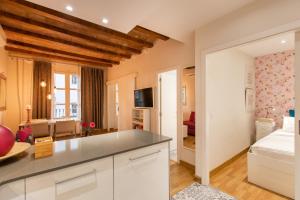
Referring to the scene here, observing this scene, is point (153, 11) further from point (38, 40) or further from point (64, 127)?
point (64, 127)

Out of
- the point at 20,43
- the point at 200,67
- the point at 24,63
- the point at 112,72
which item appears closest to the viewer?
the point at 200,67

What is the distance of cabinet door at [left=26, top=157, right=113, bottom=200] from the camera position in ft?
3.02

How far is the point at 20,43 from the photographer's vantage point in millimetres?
3723

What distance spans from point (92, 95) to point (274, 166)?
581 cm

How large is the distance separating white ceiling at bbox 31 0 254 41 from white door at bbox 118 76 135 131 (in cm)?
244

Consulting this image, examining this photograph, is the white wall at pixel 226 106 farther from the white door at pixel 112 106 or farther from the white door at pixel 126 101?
the white door at pixel 112 106

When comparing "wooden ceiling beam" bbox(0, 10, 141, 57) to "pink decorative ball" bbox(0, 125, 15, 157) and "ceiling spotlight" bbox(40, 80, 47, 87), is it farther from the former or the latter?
"pink decorative ball" bbox(0, 125, 15, 157)

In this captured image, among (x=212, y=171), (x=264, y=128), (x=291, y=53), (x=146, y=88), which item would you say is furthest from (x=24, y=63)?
(x=291, y=53)

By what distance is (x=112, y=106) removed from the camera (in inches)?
263

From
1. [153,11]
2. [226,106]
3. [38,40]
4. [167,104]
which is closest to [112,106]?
[167,104]

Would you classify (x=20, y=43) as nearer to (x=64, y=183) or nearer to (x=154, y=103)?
(x=154, y=103)

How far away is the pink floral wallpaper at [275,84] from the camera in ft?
12.8

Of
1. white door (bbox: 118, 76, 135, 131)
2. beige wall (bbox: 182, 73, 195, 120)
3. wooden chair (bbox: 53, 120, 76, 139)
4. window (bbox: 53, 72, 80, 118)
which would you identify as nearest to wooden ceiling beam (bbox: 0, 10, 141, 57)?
white door (bbox: 118, 76, 135, 131)

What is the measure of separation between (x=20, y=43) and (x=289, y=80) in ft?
22.0
